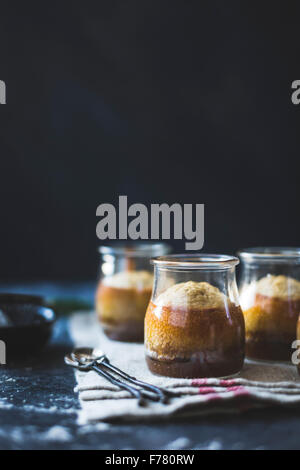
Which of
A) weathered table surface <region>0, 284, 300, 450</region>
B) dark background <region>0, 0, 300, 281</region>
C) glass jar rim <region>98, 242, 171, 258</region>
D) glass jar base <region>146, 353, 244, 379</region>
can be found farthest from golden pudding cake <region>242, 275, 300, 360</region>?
dark background <region>0, 0, 300, 281</region>

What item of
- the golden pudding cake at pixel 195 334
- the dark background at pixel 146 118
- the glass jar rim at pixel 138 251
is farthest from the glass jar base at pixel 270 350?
the dark background at pixel 146 118

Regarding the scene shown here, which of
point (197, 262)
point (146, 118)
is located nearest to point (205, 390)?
point (197, 262)

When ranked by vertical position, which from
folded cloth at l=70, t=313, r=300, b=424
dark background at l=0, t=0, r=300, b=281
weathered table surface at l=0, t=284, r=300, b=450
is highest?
dark background at l=0, t=0, r=300, b=281

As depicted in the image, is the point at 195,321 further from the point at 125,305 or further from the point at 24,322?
the point at 24,322

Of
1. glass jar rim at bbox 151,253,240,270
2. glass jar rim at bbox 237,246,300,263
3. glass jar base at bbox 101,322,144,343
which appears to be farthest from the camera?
glass jar base at bbox 101,322,144,343

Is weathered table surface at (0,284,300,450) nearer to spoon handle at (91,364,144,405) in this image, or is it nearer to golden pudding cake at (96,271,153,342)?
spoon handle at (91,364,144,405)

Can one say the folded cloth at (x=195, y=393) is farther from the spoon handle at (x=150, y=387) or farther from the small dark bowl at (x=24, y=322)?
the small dark bowl at (x=24, y=322)

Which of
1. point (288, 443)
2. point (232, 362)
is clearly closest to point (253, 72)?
point (232, 362)
